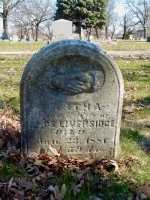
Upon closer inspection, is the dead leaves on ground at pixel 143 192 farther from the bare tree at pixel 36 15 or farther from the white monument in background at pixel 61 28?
the bare tree at pixel 36 15

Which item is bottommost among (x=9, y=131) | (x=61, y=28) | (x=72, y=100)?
(x=9, y=131)

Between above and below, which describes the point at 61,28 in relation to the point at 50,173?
above

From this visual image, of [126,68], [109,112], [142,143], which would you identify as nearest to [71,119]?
[109,112]

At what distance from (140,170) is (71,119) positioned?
0.97m

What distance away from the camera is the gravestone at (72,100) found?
9.24ft

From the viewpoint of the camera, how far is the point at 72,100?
9.84 feet

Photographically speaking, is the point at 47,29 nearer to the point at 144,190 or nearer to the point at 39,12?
the point at 39,12

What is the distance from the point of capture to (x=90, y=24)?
3897cm

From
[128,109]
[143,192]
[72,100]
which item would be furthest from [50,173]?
[128,109]

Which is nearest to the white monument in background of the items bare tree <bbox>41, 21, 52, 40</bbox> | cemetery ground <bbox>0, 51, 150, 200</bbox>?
cemetery ground <bbox>0, 51, 150, 200</bbox>

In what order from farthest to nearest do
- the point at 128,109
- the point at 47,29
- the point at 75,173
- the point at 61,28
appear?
the point at 47,29, the point at 61,28, the point at 128,109, the point at 75,173

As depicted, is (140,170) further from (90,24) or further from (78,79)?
(90,24)

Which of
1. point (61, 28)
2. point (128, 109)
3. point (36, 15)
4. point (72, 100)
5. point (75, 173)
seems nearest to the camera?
point (75, 173)

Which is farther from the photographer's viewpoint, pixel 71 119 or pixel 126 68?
pixel 126 68
